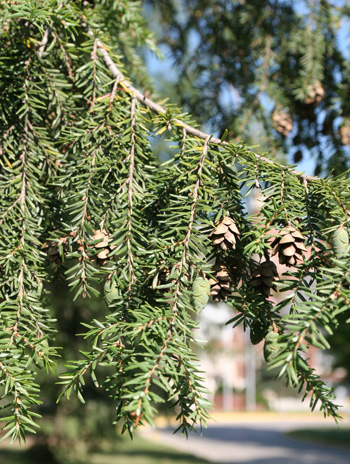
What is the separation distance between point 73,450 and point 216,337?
3234 mm

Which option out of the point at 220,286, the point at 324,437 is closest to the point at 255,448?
the point at 324,437

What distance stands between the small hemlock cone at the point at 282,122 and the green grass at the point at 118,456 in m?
4.77

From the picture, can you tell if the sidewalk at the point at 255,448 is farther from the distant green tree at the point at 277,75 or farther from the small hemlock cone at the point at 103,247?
the small hemlock cone at the point at 103,247

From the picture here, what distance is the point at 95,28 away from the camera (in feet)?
3.81

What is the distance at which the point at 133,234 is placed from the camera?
33.8 inches

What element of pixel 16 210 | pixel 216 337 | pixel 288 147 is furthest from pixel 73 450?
pixel 16 210

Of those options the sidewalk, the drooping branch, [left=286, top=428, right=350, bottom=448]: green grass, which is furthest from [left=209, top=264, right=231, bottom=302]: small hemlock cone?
[left=286, top=428, right=350, bottom=448]: green grass

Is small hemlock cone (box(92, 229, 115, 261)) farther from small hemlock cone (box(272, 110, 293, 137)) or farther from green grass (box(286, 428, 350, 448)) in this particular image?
green grass (box(286, 428, 350, 448))

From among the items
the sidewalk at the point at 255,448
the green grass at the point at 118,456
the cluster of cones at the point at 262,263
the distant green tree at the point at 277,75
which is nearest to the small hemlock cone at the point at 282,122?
the distant green tree at the point at 277,75

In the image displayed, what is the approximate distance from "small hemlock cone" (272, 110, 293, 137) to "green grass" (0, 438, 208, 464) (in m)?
4.77

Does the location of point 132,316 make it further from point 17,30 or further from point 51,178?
point 17,30

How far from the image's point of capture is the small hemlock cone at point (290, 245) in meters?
0.77

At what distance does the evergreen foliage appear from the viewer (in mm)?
719

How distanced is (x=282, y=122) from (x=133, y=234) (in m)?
1.14
